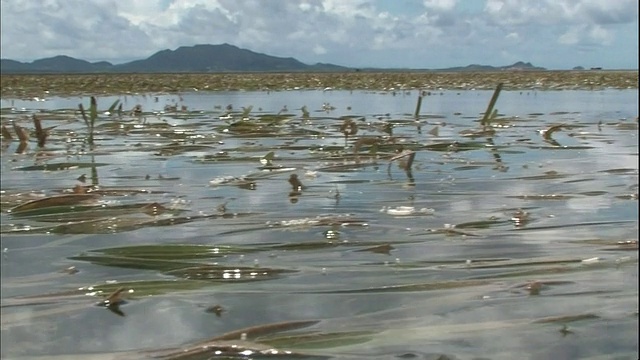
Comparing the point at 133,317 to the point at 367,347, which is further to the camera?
the point at 133,317

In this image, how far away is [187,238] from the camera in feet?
11.2

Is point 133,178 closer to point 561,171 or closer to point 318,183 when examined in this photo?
point 318,183

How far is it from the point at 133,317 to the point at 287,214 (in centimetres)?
168

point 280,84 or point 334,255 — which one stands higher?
point 334,255

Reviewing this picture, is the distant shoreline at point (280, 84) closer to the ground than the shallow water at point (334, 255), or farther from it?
closer to the ground

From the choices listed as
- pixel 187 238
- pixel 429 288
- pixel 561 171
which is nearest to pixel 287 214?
pixel 187 238

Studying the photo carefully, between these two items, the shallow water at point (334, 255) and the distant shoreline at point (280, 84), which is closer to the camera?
the shallow water at point (334, 255)

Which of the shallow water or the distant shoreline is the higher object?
Result: the shallow water

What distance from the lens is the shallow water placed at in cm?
212

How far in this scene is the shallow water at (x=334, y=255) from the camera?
6.97ft

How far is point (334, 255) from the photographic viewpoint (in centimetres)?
308

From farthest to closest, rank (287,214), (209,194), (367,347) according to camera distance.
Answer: (209,194), (287,214), (367,347)

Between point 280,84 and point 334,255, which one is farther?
point 280,84

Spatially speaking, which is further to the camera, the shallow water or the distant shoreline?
the distant shoreline
